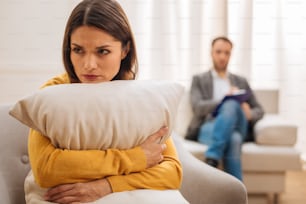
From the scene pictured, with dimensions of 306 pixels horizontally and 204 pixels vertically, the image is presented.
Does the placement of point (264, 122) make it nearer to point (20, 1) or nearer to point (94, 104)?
point (20, 1)

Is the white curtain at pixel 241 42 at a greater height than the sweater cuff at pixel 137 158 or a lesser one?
greater

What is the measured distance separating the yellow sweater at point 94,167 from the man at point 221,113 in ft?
4.44

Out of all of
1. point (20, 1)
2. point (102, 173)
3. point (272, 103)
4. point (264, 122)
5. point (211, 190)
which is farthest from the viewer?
point (272, 103)

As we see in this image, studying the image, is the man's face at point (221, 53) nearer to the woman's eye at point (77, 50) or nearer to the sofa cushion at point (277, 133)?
the sofa cushion at point (277, 133)

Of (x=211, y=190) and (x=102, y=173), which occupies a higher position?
(x=102, y=173)

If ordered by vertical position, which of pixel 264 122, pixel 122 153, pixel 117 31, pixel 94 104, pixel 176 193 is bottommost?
pixel 264 122

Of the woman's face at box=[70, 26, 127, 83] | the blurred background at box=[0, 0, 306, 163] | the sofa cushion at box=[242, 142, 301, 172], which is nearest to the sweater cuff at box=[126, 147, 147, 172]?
the woman's face at box=[70, 26, 127, 83]

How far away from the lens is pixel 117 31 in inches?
39.8

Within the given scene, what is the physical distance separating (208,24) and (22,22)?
1.08 m

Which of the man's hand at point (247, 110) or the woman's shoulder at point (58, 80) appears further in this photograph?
the man's hand at point (247, 110)

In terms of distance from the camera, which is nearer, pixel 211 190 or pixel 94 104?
pixel 94 104

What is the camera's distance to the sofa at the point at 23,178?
1075 mm

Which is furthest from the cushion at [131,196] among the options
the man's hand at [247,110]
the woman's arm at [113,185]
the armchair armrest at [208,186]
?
the man's hand at [247,110]

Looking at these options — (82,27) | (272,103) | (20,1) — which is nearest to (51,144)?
(82,27)
